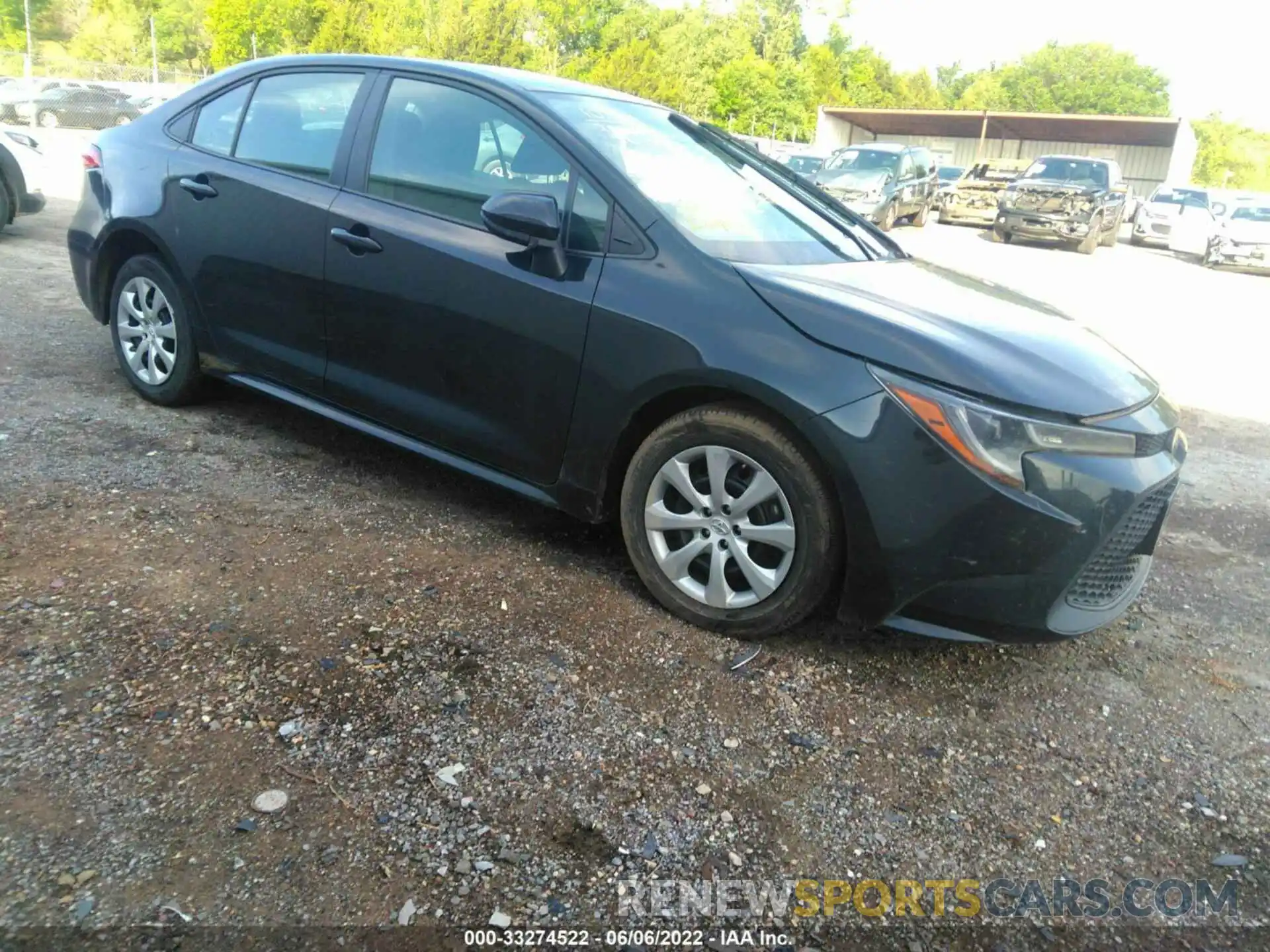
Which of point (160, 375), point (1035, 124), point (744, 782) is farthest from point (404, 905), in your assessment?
→ point (1035, 124)

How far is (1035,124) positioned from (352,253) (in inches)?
1545

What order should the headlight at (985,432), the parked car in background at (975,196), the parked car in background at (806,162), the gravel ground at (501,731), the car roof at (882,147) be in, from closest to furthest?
1. the gravel ground at (501,731)
2. the headlight at (985,432)
3. the car roof at (882,147)
4. the parked car in background at (806,162)
5. the parked car in background at (975,196)

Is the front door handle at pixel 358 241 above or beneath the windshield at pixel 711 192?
beneath

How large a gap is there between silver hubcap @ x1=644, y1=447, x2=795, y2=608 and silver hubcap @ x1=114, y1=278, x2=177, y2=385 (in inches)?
104

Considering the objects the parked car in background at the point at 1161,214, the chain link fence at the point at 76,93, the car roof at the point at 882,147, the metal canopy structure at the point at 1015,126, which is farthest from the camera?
the metal canopy structure at the point at 1015,126

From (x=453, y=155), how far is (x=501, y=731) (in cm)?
213

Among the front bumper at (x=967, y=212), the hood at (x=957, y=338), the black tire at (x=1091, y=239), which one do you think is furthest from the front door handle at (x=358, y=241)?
the front bumper at (x=967, y=212)

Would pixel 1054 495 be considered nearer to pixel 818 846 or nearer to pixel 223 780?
pixel 818 846

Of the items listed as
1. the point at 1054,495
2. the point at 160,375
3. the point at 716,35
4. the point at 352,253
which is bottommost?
the point at 160,375

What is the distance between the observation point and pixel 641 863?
2.17 metres

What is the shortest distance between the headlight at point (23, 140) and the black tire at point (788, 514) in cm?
917

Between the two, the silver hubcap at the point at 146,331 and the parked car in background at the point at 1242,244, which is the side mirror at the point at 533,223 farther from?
the parked car in background at the point at 1242,244

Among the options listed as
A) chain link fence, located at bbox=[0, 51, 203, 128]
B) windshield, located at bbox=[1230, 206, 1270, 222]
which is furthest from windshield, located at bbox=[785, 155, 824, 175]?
chain link fence, located at bbox=[0, 51, 203, 128]

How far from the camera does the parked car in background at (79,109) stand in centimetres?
2475
